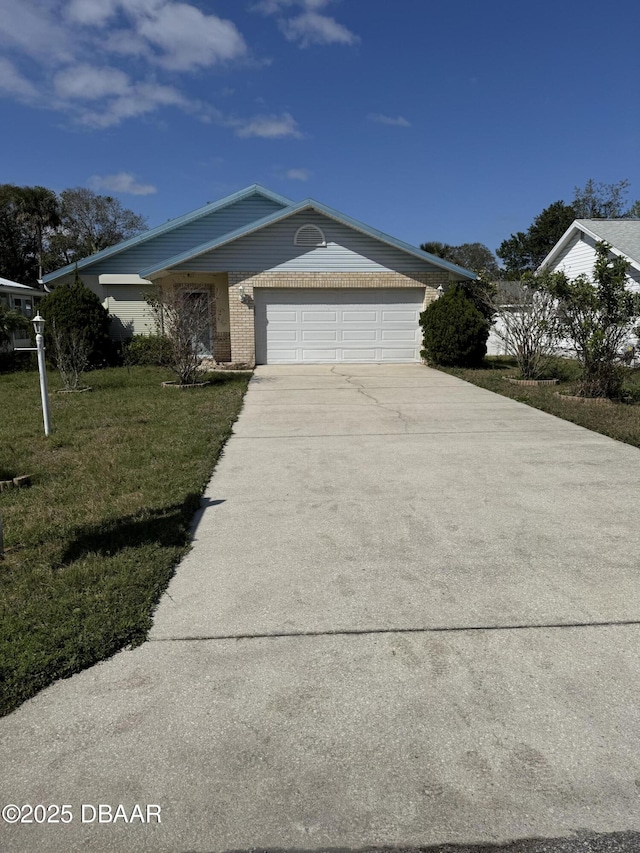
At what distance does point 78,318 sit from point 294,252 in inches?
245

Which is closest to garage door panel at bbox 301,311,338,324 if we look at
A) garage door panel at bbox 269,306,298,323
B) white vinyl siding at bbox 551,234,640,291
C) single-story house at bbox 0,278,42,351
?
garage door panel at bbox 269,306,298,323

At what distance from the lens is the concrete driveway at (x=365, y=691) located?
2117 mm

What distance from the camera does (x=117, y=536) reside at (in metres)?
4.44

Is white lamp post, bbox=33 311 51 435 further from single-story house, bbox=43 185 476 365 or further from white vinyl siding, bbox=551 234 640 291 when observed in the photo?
white vinyl siding, bbox=551 234 640 291

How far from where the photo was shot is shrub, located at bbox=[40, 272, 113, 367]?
1605cm

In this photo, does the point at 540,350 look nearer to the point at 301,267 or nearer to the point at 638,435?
the point at 638,435

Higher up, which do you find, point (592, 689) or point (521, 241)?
point (521, 241)

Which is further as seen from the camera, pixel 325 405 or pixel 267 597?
pixel 325 405

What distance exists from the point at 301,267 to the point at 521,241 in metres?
41.0

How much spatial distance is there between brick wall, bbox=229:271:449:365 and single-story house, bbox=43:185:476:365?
0.09 feet

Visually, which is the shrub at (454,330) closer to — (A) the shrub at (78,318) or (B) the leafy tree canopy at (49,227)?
(A) the shrub at (78,318)

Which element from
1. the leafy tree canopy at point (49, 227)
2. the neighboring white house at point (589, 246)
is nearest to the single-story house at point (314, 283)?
the neighboring white house at point (589, 246)

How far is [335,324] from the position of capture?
678 inches

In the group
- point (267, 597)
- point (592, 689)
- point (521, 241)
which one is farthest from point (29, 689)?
point (521, 241)
